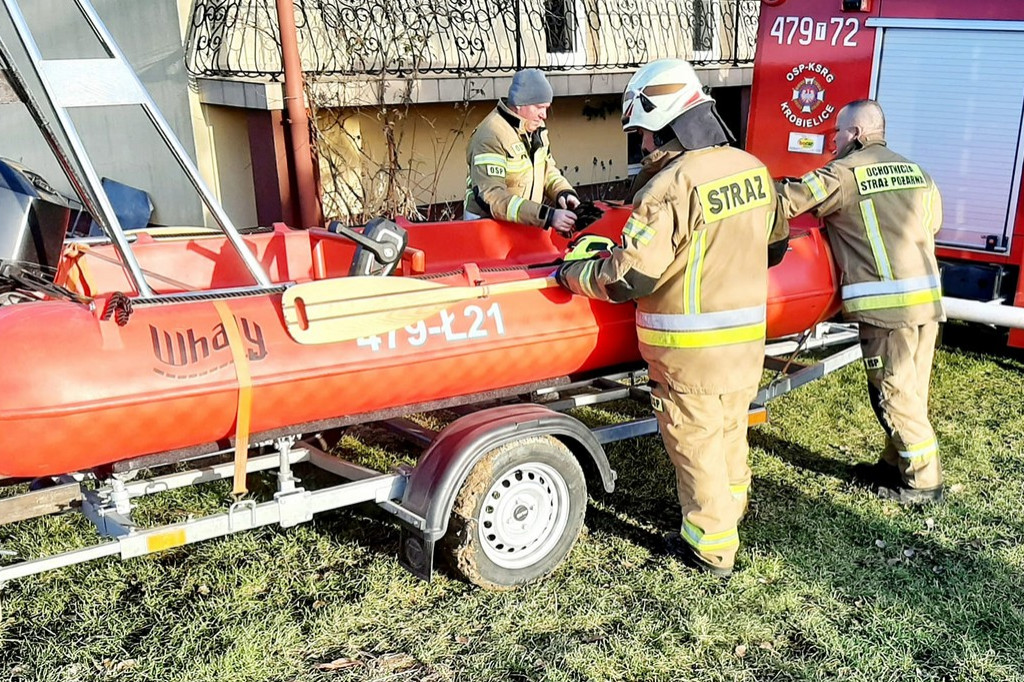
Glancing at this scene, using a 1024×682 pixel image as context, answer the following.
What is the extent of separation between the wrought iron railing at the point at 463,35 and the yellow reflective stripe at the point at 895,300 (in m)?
5.76

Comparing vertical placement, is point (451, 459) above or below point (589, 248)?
below

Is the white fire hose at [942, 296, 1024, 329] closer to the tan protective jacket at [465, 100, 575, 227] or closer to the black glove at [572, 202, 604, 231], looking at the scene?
the black glove at [572, 202, 604, 231]

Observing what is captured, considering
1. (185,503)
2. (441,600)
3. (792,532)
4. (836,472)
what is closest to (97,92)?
(185,503)

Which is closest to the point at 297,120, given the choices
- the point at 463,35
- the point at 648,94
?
the point at 463,35

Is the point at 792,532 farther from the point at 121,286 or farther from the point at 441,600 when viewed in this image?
the point at 121,286

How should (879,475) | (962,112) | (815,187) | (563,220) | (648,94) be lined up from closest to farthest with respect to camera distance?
1. (648,94)
2. (815,187)
3. (879,475)
4. (563,220)
5. (962,112)

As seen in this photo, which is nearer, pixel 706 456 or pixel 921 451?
pixel 706 456

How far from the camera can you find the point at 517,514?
13.0ft

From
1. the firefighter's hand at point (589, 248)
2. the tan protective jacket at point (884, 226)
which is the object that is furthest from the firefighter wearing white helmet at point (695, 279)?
the tan protective jacket at point (884, 226)

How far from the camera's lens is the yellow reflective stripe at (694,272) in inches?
144

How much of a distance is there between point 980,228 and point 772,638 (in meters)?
3.57

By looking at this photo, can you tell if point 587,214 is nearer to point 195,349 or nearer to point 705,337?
point 705,337

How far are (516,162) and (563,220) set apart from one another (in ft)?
2.44

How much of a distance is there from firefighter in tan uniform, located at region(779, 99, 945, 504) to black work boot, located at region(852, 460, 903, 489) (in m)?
0.09
